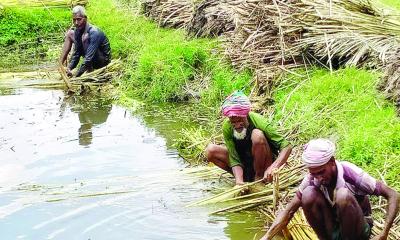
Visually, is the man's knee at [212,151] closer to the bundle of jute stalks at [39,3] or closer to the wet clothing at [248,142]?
the wet clothing at [248,142]

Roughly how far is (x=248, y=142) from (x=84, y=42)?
238 inches

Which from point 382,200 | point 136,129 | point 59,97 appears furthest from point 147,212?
point 59,97

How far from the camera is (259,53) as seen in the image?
9797 mm

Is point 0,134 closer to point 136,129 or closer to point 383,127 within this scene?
point 136,129

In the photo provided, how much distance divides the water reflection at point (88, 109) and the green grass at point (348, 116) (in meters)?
2.74

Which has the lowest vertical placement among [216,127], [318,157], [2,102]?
[2,102]

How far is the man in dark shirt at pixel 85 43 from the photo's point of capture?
38.7 feet

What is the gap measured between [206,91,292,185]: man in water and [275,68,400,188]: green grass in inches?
26.1

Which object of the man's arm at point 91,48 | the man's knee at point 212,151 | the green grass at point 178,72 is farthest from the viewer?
the man's arm at point 91,48

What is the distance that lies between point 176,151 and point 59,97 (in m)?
3.85

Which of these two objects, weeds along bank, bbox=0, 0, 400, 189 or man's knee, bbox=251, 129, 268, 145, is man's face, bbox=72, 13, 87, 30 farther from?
man's knee, bbox=251, 129, 268, 145

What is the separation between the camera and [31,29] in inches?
707

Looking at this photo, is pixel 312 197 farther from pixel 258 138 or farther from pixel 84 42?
pixel 84 42

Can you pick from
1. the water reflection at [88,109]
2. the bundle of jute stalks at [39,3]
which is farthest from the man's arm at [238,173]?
the bundle of jute stalks at [39,3]
